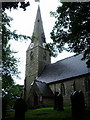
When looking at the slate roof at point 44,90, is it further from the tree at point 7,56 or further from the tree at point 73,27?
the tree at point 73,27

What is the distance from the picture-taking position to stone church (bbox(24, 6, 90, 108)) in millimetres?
24312

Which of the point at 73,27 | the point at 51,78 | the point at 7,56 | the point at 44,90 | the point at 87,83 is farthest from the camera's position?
the point at 51,78

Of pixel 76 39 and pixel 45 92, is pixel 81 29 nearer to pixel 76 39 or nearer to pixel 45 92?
pixel 76 39

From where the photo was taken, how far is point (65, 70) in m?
28.2

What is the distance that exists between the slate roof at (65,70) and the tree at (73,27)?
11.5 m

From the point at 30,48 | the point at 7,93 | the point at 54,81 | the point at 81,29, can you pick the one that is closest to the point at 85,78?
the point at 54,81

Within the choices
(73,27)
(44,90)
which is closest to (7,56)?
(73,27)

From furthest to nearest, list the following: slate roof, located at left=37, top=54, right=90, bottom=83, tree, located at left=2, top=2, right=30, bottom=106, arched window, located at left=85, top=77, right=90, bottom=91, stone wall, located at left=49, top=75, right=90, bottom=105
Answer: slate roof, located at left=37, top=54, right=90, bottom=83 < stone wall, located at left=49, top=75, right=90, bottom=105 < arched window, located at left=85, top=77, right=90, bottom=91 < tree, located at left=2, top=2, right=30, bottom=106

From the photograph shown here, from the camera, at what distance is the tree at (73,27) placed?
11148 millimetres

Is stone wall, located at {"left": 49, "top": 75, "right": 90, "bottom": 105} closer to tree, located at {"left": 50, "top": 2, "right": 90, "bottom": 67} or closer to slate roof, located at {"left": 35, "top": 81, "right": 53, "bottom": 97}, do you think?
slate roof, located at {"left": 35, "top": 81, "right": 53, "bottom": 97}

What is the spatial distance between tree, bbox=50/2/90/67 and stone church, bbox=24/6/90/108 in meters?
7.98

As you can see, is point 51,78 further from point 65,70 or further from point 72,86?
point 72,86

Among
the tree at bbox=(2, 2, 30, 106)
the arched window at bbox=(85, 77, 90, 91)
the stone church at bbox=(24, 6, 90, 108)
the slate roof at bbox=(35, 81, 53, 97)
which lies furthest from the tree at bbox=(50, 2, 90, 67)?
the slate roof at bbox=(35, 81, 53, 97)

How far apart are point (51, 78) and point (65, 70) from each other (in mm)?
2893
